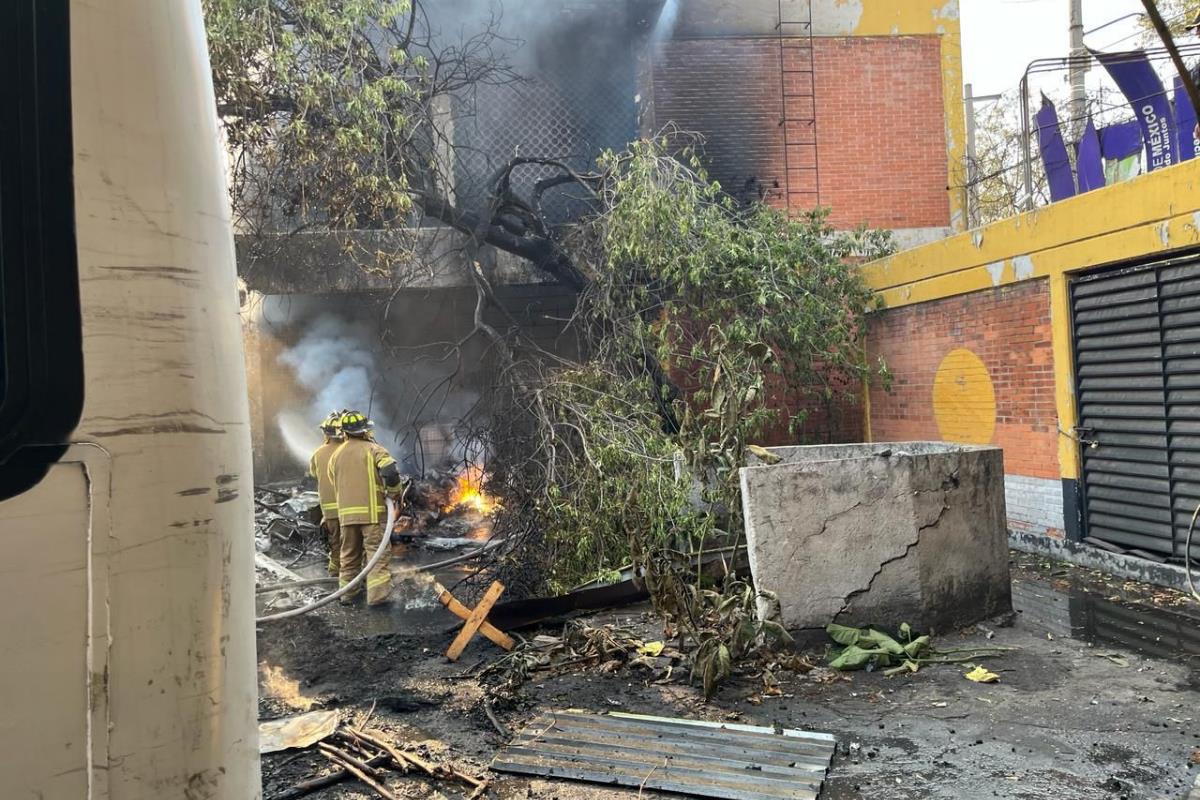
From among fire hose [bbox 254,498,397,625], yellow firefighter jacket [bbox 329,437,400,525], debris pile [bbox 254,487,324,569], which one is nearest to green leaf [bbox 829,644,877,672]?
fire hose [bbox 254,498,397,625]

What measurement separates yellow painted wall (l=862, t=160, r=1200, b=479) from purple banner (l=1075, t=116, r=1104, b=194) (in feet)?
6.32

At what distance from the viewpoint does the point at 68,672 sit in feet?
4.86

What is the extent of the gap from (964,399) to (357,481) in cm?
708

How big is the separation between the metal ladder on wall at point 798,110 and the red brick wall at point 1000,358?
3.56m

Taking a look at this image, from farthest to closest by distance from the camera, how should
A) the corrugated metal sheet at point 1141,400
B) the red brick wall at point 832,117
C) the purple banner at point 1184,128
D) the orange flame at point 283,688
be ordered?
the red brick wall at point 832,117 < the purple banner at point 1184,128 < the corrugated metal sheet at point 1141,400 < the orange flame at point 283,688

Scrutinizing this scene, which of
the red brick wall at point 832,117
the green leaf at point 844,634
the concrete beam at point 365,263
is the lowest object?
the green leaf at point 844,634

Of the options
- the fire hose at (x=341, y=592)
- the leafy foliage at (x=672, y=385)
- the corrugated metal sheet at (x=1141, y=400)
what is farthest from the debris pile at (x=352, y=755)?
the corrugated metal sheet at (x=1141, y=400)

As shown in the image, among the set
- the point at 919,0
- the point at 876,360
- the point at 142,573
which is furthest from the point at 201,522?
the point at 919,0

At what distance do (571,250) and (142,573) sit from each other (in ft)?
30.3

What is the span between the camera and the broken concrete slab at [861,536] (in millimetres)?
5520

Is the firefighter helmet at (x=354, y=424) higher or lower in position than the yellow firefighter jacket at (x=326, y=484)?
higher

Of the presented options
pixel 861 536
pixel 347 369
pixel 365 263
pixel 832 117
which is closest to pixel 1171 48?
pixel 861 536

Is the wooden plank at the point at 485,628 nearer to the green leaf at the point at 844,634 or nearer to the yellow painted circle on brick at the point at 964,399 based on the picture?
the green leaf at the point at 844,634

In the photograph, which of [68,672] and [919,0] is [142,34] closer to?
[68,672]
